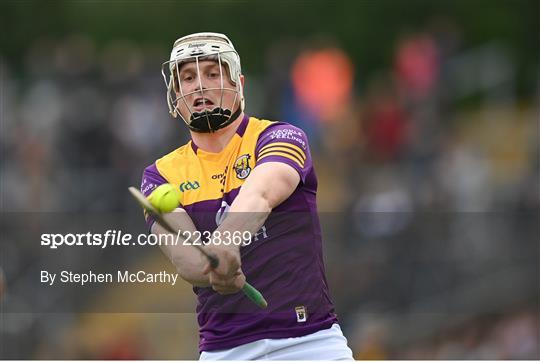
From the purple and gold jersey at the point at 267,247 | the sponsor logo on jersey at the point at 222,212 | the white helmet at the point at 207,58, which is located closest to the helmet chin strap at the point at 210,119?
the white helmet at the point at 207,58

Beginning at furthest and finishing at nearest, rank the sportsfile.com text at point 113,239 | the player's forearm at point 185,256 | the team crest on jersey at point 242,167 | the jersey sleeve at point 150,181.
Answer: the jersey sleeve at point 150,181 < the team crest on jersey at point 242,167 < the sportsfile.com text at point 113,239 < the player's forearm at point 185,256

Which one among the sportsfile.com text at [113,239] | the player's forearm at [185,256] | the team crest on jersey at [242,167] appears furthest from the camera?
the team crest on jersey at [242,167]

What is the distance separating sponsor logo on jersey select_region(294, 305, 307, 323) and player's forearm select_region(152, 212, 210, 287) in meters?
0.47

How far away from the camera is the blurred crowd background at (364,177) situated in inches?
476

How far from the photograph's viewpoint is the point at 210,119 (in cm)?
625

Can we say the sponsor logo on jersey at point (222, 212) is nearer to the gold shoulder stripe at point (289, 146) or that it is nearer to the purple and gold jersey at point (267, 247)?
the purple and gold jersey at point (267, 247)

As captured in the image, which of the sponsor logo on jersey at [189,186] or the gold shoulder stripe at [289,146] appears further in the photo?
the sponsor logo on jersey at [189,186]

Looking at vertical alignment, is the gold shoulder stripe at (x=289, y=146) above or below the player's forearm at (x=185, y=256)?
above

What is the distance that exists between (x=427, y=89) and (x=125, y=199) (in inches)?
178

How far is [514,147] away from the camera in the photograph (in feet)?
53.5

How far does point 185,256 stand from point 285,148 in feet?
2.30

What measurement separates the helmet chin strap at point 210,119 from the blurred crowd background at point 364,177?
2587mm

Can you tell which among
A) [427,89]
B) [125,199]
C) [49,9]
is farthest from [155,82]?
[49,9]

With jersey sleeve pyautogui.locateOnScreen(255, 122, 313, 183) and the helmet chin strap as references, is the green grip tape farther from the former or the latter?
the helmet chin strap
